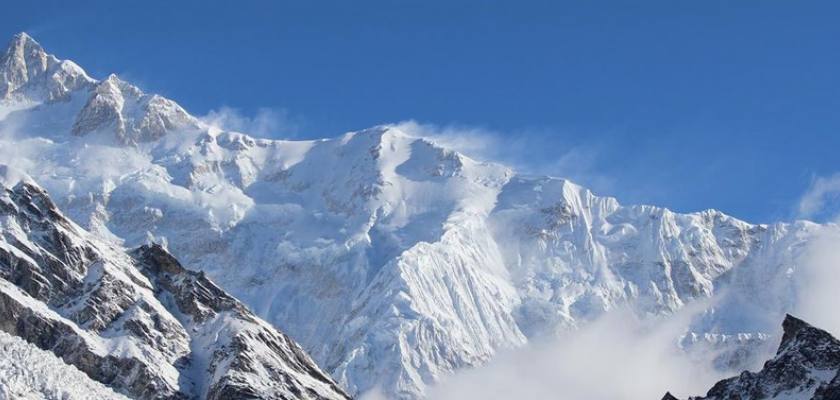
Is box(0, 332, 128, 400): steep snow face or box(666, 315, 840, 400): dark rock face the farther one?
box(666, 315, 840, 400): dark rock face

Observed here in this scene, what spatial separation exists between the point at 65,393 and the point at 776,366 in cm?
9030

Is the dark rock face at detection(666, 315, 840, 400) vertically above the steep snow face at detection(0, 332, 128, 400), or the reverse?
the dark rock face at detection(666, 315, 840, 400)

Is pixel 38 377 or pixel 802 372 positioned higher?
pixel 802 372

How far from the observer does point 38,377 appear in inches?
7072

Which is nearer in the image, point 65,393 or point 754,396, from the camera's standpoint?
point 65,393

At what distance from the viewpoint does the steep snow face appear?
173 m

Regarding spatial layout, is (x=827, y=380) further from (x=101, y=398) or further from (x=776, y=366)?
(x=101, y=398)

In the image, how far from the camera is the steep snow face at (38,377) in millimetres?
173000

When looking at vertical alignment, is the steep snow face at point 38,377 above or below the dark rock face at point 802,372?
below

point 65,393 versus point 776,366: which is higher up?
point 776,366

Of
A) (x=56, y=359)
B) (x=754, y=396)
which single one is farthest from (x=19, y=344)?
(x=754, y=396)

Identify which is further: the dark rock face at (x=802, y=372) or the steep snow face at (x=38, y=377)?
the dark rock face at (x=802, y=372)

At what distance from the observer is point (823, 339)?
7869 inches

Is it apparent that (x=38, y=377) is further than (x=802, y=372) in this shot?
No
